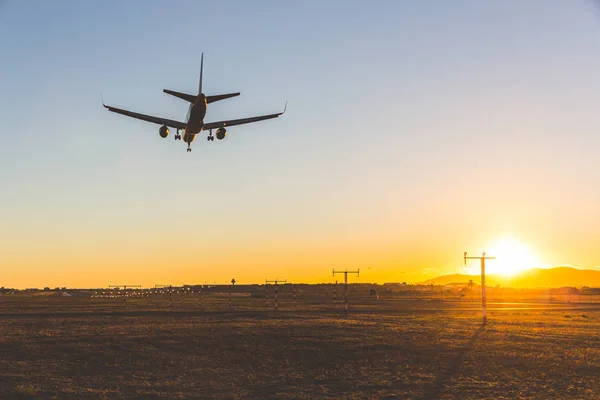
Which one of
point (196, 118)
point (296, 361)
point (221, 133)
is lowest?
point (296, 361)

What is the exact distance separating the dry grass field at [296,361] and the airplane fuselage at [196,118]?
15546 mm

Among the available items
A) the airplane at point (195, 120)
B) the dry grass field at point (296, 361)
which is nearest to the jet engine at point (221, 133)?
the airplane at point (195, 120)

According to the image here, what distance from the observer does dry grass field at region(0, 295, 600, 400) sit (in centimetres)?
2156

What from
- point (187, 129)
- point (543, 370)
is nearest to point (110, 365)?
point (543, 370)

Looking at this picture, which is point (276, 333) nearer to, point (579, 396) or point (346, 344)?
point (346, 344)

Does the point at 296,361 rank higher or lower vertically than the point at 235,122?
lower

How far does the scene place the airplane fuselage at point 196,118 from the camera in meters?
46.4

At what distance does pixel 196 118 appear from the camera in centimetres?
4716

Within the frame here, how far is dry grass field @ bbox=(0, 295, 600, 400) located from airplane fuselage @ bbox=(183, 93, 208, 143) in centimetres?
1555

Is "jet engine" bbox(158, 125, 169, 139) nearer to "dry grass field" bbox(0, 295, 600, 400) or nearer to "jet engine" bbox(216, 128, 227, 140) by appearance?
"jet engine" bbox(216, 128, 227, 140)

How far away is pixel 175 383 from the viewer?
22750 millimetres

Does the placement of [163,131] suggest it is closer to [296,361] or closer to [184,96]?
[184,96]

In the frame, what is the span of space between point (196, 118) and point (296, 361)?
81.8ft

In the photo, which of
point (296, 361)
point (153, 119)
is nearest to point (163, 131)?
point (153, 119)
